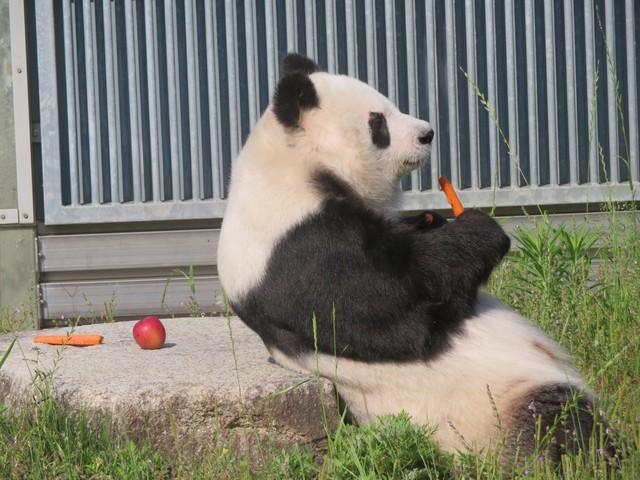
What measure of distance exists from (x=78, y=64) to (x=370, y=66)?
180 cm

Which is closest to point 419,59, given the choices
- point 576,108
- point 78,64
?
point 576,108

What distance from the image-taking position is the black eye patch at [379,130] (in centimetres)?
393

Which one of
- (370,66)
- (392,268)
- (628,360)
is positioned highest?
(370,66)

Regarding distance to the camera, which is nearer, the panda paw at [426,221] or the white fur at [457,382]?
the white fur at [457,382]

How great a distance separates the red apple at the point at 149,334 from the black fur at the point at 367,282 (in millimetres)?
926

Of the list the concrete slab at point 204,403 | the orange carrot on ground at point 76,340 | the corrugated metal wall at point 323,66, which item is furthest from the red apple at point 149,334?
the corrugated metal wall at point 323,66

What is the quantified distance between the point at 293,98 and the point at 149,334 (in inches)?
49.9

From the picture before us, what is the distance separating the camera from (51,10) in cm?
673

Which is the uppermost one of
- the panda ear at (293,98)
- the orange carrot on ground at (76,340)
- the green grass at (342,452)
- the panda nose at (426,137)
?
the panda ear at (293,98)

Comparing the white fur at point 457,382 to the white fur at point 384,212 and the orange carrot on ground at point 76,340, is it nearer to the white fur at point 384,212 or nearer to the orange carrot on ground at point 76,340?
the white fur at point 384,212

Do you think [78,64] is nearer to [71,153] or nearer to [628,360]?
[71,153]

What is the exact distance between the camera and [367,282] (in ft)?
11.6

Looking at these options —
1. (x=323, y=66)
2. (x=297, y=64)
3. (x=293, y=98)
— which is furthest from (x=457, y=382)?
(x=323, y=66)

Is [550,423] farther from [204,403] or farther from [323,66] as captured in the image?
[323,66]
